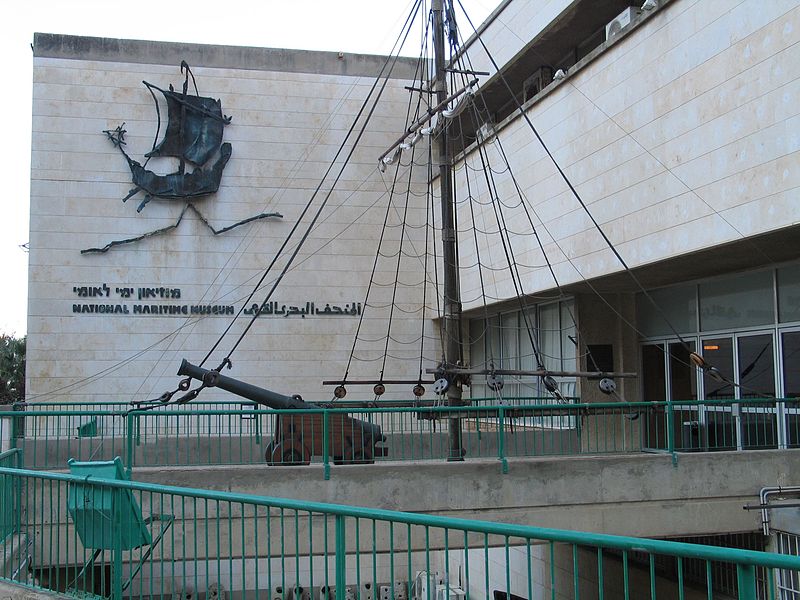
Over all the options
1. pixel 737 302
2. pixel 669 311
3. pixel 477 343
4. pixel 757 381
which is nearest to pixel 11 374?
pixel 477 343

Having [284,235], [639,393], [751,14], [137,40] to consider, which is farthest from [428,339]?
[751,14]

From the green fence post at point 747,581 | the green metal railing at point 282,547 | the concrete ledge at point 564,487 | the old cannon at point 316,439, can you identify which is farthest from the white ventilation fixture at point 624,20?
the green fence post at point 747,581

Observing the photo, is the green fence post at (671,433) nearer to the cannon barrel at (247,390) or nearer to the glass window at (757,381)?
the glass window at (757,381)

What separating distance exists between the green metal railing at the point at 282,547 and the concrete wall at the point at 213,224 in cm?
712

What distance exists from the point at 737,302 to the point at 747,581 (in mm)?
12218

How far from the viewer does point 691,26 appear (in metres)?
12.5

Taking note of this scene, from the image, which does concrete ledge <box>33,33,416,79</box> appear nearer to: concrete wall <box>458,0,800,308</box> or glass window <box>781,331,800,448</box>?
concrete wall <box>458,0,800,308</box>

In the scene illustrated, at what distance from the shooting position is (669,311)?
1702 cm

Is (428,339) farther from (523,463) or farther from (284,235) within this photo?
(523,463)

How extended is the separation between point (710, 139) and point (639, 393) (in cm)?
753

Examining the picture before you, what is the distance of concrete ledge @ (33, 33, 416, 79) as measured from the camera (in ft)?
77.6

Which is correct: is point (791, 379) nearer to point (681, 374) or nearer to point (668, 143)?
point (681, 374)

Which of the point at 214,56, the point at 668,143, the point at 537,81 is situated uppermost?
the point at 214,56

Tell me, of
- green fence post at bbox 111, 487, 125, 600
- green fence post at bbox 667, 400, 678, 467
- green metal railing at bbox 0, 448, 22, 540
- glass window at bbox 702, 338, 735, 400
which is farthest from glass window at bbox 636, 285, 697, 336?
green fence post at bbox 111, 487, 125, 600
